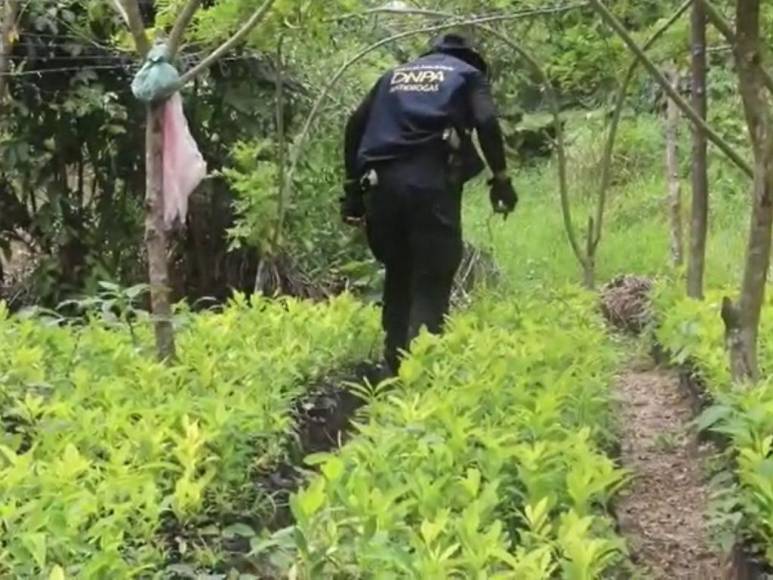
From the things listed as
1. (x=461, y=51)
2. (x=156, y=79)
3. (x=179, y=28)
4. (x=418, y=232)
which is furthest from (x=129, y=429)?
(x=461, y=51)

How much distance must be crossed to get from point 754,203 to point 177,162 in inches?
88.3

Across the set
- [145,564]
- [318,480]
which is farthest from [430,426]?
[145,564]

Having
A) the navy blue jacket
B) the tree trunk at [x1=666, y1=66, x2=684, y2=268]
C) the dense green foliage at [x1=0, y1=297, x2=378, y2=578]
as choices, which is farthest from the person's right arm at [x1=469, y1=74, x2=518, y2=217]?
the tree trunk at [x1=666, y1=66, x2=684, y2=268]

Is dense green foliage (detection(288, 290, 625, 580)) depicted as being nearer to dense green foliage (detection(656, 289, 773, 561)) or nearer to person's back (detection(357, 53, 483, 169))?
dense green foliage (detection(656, 289, 773, 561))

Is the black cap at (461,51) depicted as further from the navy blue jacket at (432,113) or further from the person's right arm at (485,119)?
the person's right arm at (485,119)

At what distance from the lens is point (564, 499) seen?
9.84 ft

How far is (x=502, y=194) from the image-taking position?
240 inches

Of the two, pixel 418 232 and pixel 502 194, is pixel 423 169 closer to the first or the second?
pixel 418 232

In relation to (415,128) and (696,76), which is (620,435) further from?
(696,76)

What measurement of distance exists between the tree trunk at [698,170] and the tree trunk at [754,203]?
9.68 ft

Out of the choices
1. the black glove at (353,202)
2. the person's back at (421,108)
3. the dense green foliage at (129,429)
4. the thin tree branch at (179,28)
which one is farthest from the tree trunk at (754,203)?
the black glove at (353,202)

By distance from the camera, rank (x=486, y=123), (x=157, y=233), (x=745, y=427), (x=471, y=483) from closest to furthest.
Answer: (x=471, y=483)
(x=745, y=427)
(x=157, y=233)
(x=486, y=123)

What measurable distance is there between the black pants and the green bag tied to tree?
52.8 inches

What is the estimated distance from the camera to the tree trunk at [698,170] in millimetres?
7121
